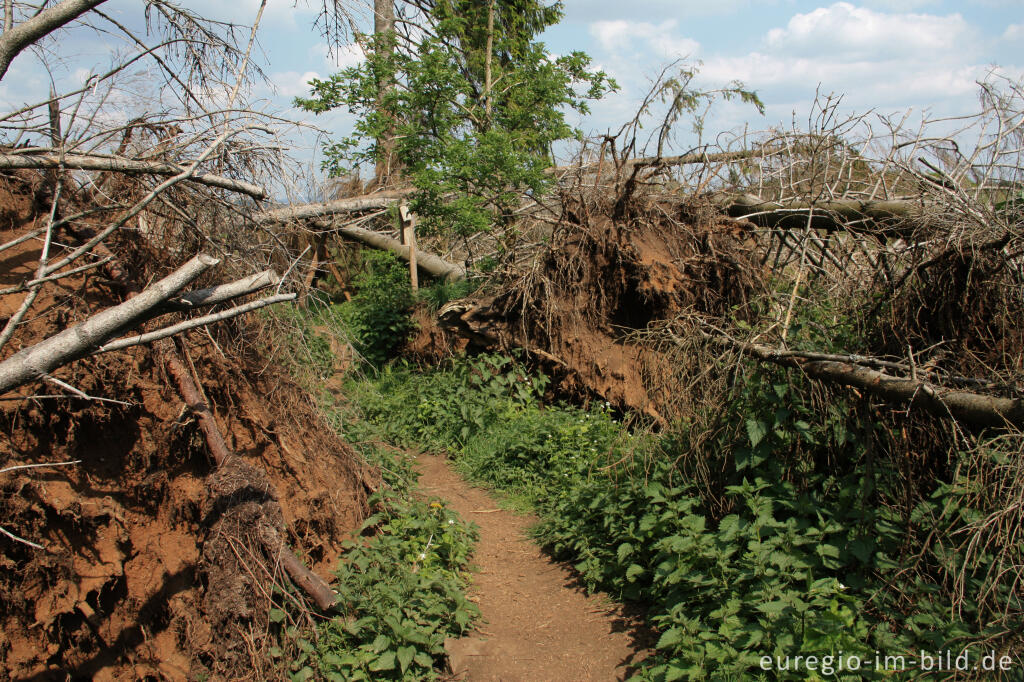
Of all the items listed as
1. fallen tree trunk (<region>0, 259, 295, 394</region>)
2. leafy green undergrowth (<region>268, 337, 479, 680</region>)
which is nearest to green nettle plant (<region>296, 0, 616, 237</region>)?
leafy green undergrowth (<region>268, 337, 479, 680</region>)

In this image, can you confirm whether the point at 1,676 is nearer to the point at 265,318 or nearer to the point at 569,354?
the point at 265,318

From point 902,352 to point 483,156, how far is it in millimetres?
5816

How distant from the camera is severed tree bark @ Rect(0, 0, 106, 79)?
297 cm

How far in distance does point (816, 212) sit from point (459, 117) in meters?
5.30

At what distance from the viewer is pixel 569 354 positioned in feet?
26.3

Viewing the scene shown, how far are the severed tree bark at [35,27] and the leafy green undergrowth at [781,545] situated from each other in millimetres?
4017

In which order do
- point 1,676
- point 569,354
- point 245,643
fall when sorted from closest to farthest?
point 1,676, point 245,643, point 569,354

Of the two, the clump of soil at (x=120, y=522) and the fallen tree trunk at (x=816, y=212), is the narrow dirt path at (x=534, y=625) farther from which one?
the fallen tree trunk at (x=816, y=212)

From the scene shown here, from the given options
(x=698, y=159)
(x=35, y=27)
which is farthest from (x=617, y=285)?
(x=35, y=27)

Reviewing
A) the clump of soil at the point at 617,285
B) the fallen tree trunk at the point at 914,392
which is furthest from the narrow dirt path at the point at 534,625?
the clump of soil at the point at 617,285

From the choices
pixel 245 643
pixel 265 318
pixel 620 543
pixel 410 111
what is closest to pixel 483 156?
pixel 410 111

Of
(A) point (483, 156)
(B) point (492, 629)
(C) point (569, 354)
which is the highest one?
(A) point (483, 156)

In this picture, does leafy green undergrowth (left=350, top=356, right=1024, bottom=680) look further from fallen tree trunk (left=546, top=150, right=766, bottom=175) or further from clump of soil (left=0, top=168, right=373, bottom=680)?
fallen tree trunk (left=546, top=150, right=766, bottom=175)

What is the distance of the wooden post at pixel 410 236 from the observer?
35.3ft
